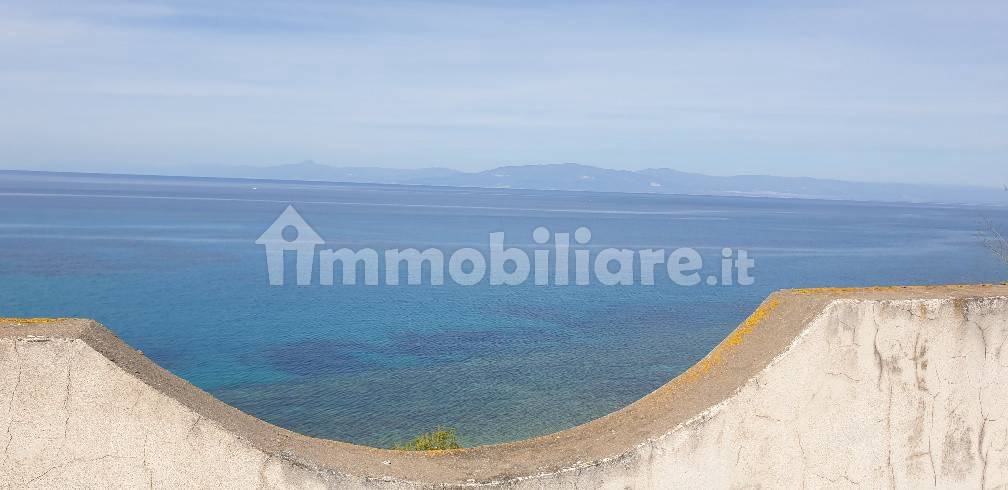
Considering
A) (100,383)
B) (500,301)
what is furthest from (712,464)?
(500,301)

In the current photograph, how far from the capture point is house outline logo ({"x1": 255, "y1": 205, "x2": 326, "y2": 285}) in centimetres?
5753

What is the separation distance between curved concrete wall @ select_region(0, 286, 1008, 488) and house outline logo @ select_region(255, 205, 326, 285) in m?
48.5

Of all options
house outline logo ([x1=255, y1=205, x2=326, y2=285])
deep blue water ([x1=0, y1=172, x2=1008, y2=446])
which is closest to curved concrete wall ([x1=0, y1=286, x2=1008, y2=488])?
deep blue water ([x1=0, y1=172, x2=1008, y2=446])

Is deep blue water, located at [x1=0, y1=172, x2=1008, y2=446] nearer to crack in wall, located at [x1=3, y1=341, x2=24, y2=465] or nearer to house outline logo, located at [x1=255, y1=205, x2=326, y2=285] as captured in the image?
house outline logo, located at [x1=255, y1=205, x2=326, y2=285]

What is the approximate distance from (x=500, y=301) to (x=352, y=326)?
10.1m

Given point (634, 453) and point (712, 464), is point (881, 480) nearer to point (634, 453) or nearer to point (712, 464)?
point (712, 464)

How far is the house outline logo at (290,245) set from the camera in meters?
57.5

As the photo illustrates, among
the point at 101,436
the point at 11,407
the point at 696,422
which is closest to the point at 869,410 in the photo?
the point at 696,422

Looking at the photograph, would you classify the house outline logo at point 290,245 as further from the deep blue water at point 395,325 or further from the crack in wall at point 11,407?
the crack in wall at point 11,407

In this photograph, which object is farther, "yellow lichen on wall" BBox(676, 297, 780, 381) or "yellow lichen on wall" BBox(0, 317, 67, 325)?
"yellow lichen on wall" BBox(676, 297, 780, 381)

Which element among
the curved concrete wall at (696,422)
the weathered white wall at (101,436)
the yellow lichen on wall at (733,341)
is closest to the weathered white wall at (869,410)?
the curved concrete wall at (696,422)

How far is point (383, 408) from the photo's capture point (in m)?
26.8

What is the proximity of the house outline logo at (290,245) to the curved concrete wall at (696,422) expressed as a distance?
4847 cm

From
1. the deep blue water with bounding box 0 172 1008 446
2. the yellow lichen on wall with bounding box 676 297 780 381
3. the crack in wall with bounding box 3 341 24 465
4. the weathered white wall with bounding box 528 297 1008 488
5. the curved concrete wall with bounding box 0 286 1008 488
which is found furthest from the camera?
the deep blue water with bounding box 0 172 1008 446
